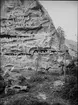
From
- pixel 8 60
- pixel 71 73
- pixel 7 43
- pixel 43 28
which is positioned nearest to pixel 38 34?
pixel 43 28

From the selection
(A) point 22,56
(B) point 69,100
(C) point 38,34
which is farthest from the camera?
(C) point 38,34

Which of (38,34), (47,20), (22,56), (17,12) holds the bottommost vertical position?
(22,56)

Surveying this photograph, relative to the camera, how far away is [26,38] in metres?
29.9

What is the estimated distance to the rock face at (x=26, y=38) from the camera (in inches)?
1071

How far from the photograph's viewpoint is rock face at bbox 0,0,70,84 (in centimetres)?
2720

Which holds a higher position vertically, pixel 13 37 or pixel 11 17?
pixel 11 17

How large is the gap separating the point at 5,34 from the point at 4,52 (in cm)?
550

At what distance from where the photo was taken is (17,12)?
31547 mm

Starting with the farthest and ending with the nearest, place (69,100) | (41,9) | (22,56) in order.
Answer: (41,9) < (22,56) < (69,100)

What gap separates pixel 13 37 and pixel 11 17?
6.32 m

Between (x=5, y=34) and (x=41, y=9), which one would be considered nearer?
(x=5, y=34)

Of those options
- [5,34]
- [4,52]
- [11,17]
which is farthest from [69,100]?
[11,17]

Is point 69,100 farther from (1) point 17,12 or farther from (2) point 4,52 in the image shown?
(1) point 17,12

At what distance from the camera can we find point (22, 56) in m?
28.4
